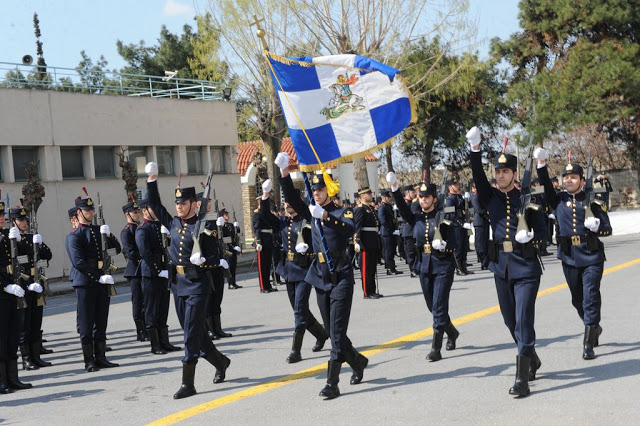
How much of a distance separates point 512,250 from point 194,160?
26.4 m

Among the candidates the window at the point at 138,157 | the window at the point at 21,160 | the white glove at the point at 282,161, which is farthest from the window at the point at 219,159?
the white glove at the point at 282,161

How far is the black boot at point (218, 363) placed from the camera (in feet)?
27.5

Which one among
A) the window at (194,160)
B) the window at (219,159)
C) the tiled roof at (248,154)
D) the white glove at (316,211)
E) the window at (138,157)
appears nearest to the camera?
the white glove at (316,211)

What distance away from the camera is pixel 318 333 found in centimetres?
991

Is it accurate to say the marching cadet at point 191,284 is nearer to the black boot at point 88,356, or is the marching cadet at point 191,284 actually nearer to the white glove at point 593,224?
the black boot at point 88,356

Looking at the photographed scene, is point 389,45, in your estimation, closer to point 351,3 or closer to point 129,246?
point 351,3

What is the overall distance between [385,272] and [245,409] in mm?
13194

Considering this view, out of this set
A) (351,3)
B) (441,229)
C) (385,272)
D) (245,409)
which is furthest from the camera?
(351,3)

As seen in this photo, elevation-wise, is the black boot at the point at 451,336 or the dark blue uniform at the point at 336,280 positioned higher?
the dark blue uniform at the point at 336,280

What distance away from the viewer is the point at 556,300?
1253cm

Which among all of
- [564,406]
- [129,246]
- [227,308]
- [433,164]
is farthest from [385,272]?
[433,164]

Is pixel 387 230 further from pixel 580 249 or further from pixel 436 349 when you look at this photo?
pixel 436 349

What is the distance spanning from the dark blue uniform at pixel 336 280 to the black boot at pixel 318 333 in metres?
1.72

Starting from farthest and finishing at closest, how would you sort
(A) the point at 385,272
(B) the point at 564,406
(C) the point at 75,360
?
1. (A) the point at 385,272
2. (C) the point at 75,360
3. (B) the point at 564,406
